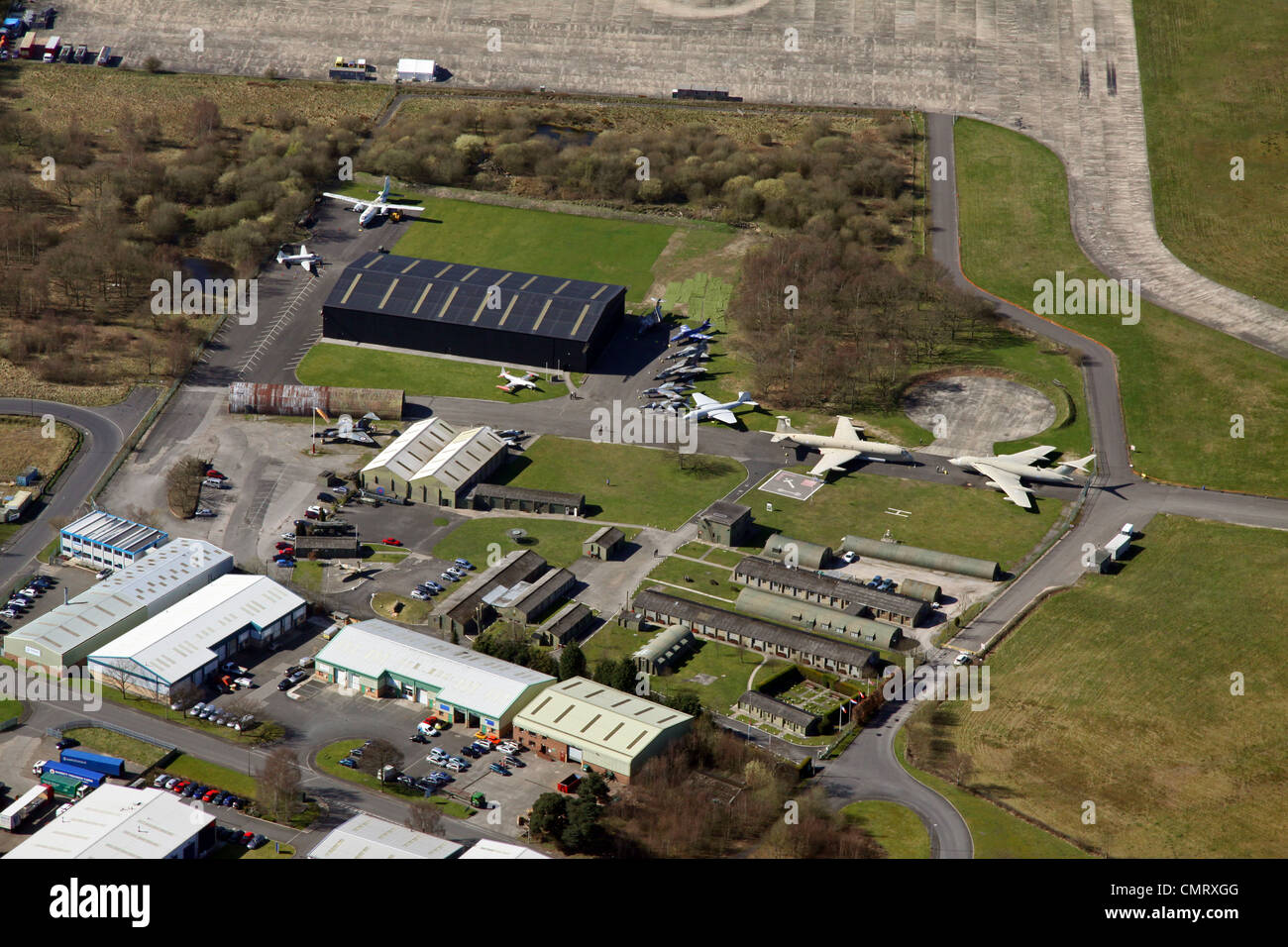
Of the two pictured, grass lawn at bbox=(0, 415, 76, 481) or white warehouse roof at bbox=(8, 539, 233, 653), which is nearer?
white warehouse roof at bbox=(8, 539, 233, 653)

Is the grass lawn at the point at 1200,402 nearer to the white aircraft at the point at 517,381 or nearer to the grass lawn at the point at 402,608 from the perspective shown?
the white aircraft at the point at 517,381

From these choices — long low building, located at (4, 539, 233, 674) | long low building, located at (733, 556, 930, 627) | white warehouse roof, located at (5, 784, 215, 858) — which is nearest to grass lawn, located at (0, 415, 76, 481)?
long low building, located at (4, 539, 233, 674)

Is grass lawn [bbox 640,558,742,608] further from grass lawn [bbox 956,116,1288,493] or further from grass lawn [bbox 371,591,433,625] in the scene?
grass lawn [bbox 956,116,1288,493]

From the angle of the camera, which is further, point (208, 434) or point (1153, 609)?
point (208, 434)

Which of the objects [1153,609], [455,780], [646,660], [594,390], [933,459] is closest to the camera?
[455,780]

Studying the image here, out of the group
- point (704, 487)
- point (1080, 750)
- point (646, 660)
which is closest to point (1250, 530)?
point (1080, 750)

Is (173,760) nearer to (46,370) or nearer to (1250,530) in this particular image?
(46,370)
